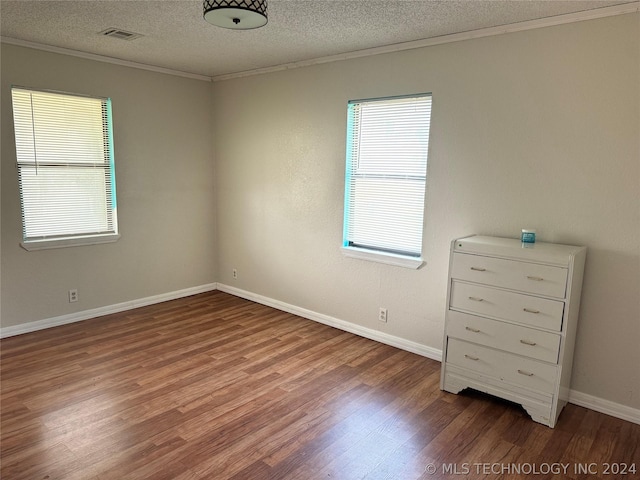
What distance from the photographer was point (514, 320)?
2648 millimetres

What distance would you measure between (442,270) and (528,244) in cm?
77

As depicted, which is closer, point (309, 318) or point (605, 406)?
point (605, 406)

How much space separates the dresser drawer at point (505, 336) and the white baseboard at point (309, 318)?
61 centimetres

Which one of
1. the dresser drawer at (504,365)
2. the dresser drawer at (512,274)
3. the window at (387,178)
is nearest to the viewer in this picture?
the dresser drawer at (512,274)

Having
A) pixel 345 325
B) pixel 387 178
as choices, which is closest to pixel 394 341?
pixel 345 325

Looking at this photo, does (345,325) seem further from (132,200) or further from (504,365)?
(132,200)

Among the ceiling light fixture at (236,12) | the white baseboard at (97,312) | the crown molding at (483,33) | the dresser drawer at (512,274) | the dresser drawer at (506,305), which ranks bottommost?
the white baseboard at (97,312)

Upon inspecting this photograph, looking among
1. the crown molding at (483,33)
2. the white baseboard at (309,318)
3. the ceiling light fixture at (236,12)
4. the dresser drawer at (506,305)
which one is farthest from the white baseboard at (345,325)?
the ceiling light fixture at (236,12)

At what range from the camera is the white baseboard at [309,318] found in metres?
2.77

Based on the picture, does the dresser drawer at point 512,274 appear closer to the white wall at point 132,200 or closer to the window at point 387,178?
the window at point 387,178

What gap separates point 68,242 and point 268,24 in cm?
271

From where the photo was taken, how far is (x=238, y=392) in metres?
2.95

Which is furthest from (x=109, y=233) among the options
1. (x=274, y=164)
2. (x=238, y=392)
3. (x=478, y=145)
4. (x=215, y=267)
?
(x=478, y=145)

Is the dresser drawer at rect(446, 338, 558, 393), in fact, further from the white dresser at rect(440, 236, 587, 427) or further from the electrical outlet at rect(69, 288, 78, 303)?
the electrical outlet at rect(69, 288, 78, 303)
